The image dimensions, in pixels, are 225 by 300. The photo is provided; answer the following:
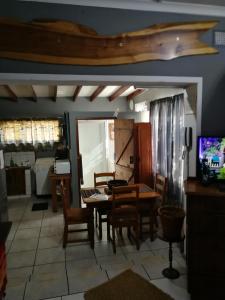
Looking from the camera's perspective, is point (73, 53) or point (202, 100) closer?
point (73, 53)

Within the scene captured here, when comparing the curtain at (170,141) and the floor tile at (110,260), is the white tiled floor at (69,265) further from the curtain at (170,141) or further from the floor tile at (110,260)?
the curtain at (170,141)

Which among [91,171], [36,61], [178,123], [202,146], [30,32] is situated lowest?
[91,171]

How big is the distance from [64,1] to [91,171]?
20.7ft

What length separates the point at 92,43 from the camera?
87.8 inches

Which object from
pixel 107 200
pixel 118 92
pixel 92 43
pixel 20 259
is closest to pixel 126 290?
pixel 107 200

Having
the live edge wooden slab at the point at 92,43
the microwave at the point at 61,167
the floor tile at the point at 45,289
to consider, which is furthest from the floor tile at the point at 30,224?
the live edge wooden slab at the point at 92,43

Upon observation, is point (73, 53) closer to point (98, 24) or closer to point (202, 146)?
point (98, 24)

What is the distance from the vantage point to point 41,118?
613 centimetres

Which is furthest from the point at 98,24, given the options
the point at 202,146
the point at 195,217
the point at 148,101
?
the point at 148,101

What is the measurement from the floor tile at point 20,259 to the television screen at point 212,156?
2.37 metres

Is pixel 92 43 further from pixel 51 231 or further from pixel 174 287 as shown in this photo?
pixel 51 231

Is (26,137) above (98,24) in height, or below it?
below

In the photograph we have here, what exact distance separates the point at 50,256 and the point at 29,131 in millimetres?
3817

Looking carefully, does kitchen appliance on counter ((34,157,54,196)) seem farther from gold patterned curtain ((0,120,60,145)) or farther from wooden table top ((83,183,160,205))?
wooden table top ((83,183,160,205))
